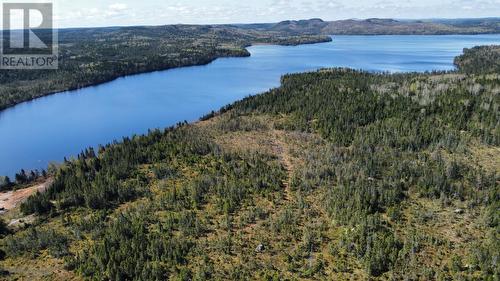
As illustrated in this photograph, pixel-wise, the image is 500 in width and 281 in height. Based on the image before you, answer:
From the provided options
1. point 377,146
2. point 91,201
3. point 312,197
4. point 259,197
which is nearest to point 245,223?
point 259,197

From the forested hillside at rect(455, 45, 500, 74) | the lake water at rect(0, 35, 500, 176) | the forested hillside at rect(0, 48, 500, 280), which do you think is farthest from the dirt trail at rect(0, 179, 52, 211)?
the forested hillside at rect(455, 45, 500, 74)

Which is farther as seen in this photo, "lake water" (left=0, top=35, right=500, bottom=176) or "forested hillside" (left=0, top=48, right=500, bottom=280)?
"lake water" (left=0, top=35, right=500, bottom=176)

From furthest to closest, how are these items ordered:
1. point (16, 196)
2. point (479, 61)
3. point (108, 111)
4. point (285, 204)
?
point (479, 61), point (108, 111), point (16, 196), point (285, 204)

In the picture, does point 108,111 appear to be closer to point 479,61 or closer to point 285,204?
point 285,204

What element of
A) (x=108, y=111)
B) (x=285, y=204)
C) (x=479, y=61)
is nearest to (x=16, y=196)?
(x=285, y=204)

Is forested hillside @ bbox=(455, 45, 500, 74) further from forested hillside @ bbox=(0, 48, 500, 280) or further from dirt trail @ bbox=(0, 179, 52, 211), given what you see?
dirt trail @ bbox=(0, 179, 52, 211)

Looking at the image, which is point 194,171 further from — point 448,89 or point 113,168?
point 448,89

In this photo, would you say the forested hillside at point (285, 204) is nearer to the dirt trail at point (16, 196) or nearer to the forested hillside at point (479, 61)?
the dirt trail at point (16, 196)
